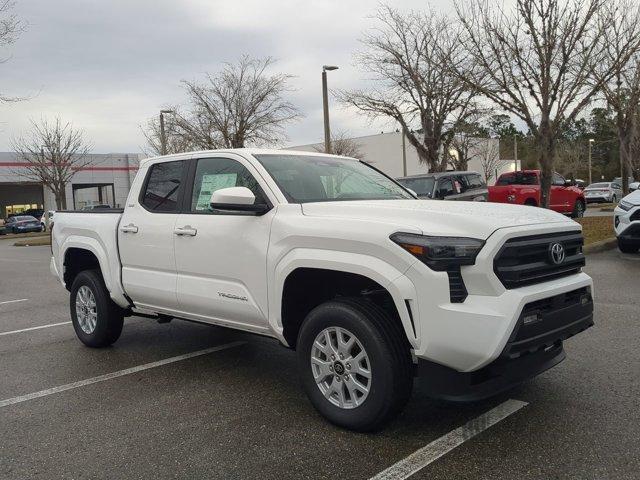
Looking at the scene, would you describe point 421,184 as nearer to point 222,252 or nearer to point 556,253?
point 222,252

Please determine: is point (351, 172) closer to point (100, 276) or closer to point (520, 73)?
point (100, 276)

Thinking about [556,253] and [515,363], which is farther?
[556,253]

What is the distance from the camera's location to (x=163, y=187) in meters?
5.12

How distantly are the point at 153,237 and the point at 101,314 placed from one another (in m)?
1.29

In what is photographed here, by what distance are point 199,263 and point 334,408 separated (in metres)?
1.57

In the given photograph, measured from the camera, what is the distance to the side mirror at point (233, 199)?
3.90 m

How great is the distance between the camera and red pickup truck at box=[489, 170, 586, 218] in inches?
733

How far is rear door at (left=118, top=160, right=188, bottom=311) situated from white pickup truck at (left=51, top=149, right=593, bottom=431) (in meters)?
0.02

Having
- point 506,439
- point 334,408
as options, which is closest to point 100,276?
point 334,408

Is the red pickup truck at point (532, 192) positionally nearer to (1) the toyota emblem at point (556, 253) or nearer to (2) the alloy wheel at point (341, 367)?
(1) the toyota emblem at point (556, 253)

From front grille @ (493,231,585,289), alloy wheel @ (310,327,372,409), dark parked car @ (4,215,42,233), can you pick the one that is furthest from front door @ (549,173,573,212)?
dark parked car @ (4,215,42,233)

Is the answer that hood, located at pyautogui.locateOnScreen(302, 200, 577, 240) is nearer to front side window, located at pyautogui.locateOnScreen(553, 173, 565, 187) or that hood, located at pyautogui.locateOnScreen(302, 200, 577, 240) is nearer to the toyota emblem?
the toyota emblem

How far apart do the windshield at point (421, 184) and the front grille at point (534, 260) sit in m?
10.9

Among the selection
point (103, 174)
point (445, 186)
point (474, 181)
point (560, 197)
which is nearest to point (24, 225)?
point (103, 174)
